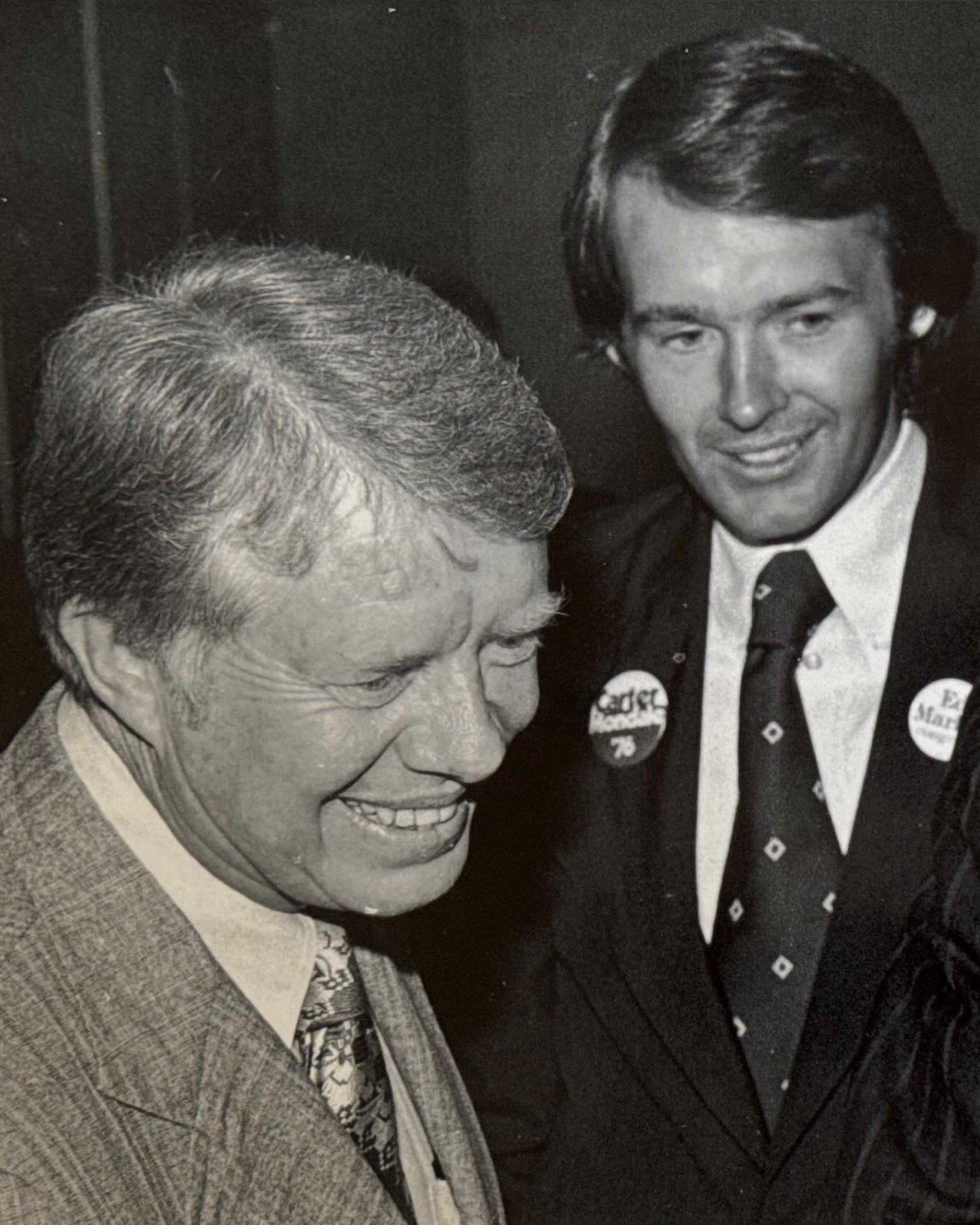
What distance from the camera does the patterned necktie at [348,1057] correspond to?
4.27 ft

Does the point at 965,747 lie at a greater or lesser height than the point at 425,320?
lesser

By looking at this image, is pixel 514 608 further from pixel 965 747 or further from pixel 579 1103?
pixel 579 1103

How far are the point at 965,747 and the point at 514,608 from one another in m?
0.76

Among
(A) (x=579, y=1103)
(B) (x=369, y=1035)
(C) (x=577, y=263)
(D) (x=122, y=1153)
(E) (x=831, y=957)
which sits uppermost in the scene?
(C) (x=577, y=263)

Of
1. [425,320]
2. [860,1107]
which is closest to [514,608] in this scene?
[425,320]

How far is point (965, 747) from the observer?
165 cm

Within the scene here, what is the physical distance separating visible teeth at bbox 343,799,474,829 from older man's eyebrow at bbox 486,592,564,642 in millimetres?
198

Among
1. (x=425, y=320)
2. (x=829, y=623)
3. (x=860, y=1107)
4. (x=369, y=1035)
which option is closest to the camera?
(x=425, y=320)

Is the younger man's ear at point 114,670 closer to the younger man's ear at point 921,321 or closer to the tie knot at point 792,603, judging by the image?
the tie knot at point 792,603

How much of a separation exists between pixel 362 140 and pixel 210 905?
4.45 feet

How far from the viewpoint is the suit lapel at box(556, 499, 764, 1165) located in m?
1.70

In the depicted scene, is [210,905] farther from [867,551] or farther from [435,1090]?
[867,551]

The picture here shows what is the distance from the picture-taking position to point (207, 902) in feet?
4.19

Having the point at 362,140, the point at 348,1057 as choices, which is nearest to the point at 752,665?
the point at 348,1057
